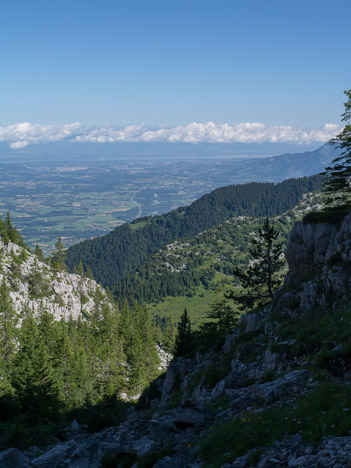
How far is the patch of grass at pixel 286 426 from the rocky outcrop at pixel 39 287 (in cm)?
9792

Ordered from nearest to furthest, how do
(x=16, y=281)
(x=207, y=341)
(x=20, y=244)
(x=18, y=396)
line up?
(x=18, y=396) < (x=207, y=341) < (x=16, y=281) < (x=20, y=244)

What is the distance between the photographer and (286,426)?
1352 centimetres

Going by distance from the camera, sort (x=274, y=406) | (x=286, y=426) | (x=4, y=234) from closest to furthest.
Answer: (x=286, y=426) < (x=274, y=406) < (x=4, y=234)

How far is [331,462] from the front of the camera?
10.1 meters

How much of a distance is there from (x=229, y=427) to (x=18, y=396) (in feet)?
119

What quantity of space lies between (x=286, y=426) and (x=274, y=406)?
378 cm

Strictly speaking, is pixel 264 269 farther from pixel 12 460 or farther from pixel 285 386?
pixel 12 460

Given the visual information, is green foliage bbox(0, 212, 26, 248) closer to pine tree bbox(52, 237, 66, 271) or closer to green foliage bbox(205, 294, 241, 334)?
pine tree bbox(52, 237, 66, 271)

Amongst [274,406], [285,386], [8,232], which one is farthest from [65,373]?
[8,232]

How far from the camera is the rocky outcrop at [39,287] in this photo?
109 meters

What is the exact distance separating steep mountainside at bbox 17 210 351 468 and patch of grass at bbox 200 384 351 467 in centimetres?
4

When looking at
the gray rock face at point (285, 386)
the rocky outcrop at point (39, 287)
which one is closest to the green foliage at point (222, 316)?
the gray rock face at point (285, 386)

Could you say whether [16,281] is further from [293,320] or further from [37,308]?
[293,320]

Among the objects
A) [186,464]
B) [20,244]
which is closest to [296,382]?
[186,464]
